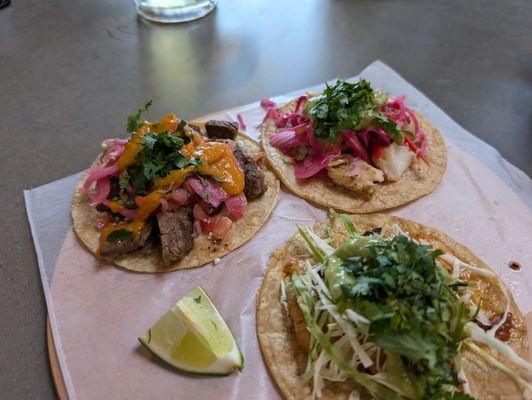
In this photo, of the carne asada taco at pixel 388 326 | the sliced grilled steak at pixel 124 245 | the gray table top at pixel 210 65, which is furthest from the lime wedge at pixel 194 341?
the gray table top at pixel 210 65

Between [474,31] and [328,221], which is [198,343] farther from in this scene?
[474,31]

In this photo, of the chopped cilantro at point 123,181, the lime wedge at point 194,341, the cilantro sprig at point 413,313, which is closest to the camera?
the cilantro sprig at point 413,313

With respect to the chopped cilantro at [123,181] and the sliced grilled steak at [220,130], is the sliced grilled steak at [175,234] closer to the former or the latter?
the chopped cilantro at [123,181]

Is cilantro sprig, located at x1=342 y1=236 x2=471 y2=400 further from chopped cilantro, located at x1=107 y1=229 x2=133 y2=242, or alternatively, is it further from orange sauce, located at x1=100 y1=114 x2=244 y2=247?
chopped cilantro, located at x1=107 y1=229 x2=133 y2=242

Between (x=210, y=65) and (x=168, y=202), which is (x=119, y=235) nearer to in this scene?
(x=168, y=202)

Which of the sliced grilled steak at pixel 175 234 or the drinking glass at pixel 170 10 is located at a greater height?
the drinking glass at pixel 170 10

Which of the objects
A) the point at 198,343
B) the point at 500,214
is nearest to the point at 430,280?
the point at 198,343

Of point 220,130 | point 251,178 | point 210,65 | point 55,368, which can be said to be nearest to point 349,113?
point 251,178
